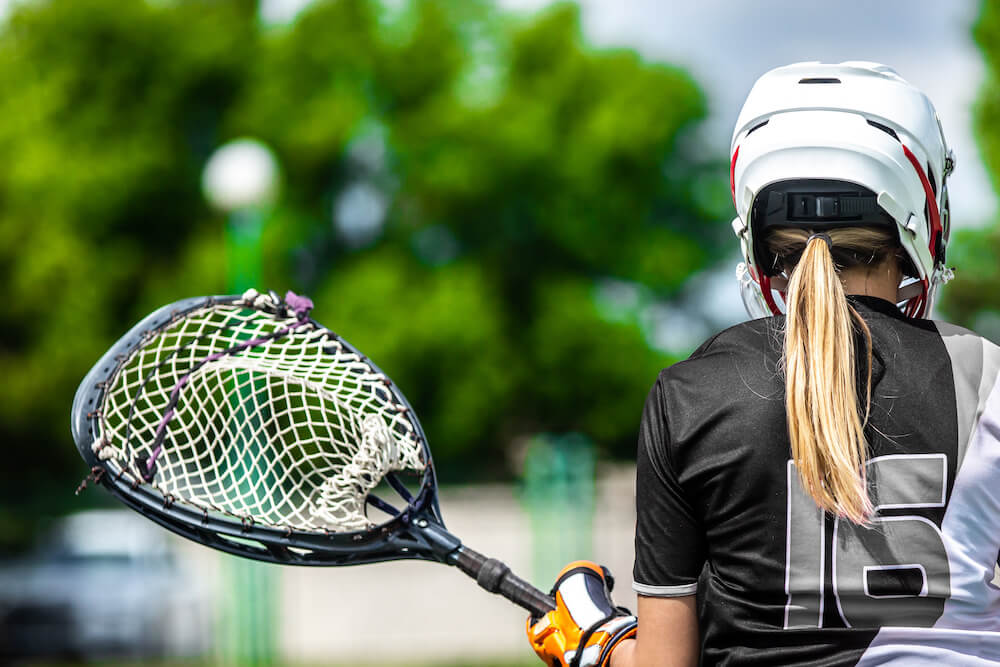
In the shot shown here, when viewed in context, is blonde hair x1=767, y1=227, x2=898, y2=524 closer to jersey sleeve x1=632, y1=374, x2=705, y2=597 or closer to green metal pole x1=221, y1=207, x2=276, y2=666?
jersey sleeve x1=632, y1=374, x2=705, y2=597

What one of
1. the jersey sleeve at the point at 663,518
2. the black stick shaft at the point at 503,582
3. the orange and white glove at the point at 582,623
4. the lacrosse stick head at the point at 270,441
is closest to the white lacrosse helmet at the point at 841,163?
the jersey sleeve at the point at 663,518

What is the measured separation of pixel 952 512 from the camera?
1.96 m

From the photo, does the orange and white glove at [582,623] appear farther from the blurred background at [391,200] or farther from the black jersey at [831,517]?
the blurred background at [391,200]

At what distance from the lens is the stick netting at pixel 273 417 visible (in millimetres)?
3066

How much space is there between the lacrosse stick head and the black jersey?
3.48 feet

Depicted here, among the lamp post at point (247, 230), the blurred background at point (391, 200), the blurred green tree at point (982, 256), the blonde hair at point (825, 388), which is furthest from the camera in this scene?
the blurred background at point (391, 200)

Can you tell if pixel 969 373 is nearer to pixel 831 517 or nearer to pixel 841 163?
pixel 831 517

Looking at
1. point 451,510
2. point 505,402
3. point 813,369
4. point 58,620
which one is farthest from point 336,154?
point 813,369

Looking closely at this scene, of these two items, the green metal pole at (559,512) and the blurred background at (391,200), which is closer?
the green metal pole at (559,512)

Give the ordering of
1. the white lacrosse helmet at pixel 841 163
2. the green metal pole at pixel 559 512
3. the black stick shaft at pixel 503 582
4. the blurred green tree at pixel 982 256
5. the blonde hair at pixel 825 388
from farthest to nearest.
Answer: the green metal pole at pixel 559 512
the blurred green tree at pixel 982 256
the black stick shaft at pixel 503 582
the white lacrosse helmet at pixel 841 163
the blonde hair at pixel 825 388

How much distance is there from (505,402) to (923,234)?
21454mm

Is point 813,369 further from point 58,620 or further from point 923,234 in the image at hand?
point 58,620

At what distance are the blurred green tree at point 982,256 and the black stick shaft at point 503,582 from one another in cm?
1240

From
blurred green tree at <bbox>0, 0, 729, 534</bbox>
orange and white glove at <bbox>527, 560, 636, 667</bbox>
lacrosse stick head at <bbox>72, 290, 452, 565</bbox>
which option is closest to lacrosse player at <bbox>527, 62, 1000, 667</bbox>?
orange and white glove at <bbox>527, 560, 636, 667</bbox>
